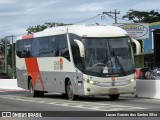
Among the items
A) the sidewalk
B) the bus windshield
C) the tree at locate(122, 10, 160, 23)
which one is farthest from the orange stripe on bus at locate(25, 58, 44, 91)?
the tree at locate(122, 10, 160, 23)

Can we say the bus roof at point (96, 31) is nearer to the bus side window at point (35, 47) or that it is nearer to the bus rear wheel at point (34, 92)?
the bus side window at point (35, 47)

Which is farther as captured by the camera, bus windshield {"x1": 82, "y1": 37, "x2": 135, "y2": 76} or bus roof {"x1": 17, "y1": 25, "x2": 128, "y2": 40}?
bus roof {"x1": 17, "y1": 25, "x2": 128, "y2": 40}

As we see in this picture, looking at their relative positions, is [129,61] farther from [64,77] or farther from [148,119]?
[148,119]

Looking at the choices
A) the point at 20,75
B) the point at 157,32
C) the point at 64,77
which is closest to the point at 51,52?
the point at 64,77

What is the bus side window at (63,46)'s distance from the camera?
23942 millimetres

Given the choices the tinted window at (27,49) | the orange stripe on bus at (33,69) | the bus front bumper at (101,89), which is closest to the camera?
the bus front bumper at (101,89)

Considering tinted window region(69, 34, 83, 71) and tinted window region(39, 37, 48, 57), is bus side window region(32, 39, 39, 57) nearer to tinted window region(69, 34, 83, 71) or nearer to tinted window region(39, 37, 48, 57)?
tinted window region(39, 37, 48, 57)

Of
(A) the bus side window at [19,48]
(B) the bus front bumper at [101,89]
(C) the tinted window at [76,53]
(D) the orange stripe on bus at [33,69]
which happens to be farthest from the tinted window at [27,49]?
(B) the bus front bumper at [101,89]

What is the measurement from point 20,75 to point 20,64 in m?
0.76

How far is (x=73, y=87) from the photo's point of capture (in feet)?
76.8

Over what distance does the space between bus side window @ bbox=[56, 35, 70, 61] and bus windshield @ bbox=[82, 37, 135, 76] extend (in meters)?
1.55

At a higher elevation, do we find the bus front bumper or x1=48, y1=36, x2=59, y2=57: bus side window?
x1=48, y1=36, x2=59, y2=57: bus side window

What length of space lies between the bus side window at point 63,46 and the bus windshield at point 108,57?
1.55m

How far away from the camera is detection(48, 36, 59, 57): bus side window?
25.2 meters
